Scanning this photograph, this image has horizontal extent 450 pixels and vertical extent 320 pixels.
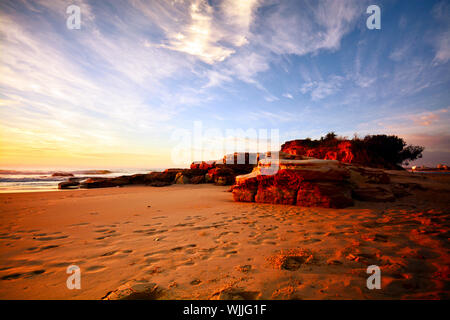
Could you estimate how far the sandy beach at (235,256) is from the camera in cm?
161

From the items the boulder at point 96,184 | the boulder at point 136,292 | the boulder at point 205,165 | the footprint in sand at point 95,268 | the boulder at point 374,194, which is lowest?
the boulder at point 96,184

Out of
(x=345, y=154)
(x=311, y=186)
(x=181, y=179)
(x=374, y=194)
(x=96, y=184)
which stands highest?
(x=345, y=154)

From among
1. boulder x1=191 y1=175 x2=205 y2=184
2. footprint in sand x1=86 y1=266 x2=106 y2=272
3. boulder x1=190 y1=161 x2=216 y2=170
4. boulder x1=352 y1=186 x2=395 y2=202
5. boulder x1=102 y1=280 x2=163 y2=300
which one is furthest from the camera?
boulder x1=190 y1=161 x2=216 y2=170

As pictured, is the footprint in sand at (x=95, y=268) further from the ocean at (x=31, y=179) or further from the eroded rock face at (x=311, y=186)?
the ocean at (x=31, y=179)

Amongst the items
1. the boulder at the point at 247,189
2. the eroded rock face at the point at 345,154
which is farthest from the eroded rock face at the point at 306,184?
the eroded rock face at the point at 345,154

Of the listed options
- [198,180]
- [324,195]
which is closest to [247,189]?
[324,195]

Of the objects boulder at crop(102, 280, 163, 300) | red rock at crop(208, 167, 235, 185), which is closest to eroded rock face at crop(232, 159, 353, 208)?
boulder at crop(102, 280, 163, 300)

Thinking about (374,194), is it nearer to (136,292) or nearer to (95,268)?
(136,292)

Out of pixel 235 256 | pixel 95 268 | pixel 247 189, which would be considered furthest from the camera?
pixel 247 189

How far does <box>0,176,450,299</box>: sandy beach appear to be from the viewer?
1.61 m

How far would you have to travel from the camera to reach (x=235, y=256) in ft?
7.62

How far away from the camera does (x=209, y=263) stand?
2.15 meters

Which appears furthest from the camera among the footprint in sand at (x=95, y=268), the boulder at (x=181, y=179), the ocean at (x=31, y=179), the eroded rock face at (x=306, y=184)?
the boulder at (x=181, y=179)

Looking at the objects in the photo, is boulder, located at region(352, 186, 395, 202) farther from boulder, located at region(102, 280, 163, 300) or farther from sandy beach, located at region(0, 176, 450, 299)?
boulder, located at region(102, 280, 163, 300)
